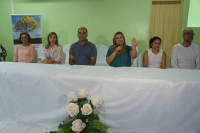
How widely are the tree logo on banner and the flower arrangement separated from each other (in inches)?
143

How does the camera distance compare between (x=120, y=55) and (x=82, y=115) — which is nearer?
(x=82, y=115)

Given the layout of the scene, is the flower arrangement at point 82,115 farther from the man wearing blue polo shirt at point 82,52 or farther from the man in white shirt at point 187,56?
the man in white shirt at point 187,56

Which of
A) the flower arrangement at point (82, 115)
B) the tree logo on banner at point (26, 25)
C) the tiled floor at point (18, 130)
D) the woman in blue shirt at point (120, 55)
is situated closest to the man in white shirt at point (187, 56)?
the woman in blue shirt at point (120, 55)

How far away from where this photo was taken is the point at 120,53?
7.79 ft

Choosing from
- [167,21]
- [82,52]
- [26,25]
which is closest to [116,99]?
[82,52]

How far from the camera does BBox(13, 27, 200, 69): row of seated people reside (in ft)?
7.79

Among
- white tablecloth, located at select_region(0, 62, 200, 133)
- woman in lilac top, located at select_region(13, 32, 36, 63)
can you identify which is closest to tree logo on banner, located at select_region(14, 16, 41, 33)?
woman in lilac top, located at select_region(13, 32, 36, 63)

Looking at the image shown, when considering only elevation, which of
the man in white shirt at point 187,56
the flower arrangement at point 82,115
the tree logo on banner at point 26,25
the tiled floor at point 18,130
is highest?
the tree logo on banner at point 26,25

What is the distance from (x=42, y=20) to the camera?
14.7 ft

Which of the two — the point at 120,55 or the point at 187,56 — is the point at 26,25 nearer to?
the point at 120,55

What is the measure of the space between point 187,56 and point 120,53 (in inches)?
50.8

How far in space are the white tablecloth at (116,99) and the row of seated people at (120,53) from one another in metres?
0.98

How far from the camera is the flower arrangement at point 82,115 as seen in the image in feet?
4.08

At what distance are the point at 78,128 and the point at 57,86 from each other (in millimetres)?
453
